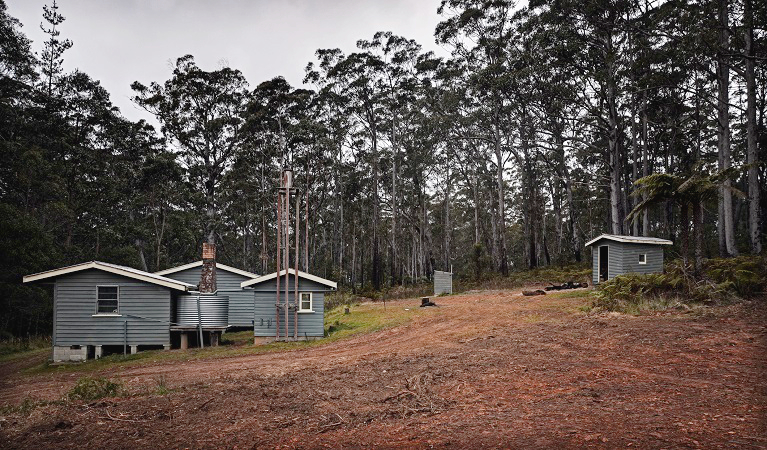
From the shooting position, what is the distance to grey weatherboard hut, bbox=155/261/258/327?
78.6 feet

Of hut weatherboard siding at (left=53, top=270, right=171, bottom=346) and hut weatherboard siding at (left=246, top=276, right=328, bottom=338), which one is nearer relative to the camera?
hut weatherboard siding at (left=53, top=270, right=171, bottom=346)

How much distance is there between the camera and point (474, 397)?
7148 mm

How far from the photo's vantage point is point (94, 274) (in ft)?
57.3

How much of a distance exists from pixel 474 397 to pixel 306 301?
11822 millimetres

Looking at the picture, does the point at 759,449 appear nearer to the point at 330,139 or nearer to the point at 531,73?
the point at 531,73

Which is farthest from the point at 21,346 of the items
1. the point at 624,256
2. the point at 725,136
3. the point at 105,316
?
the point at 725,136

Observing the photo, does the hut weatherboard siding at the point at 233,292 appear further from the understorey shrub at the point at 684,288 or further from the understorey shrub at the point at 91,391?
the understorey shrub at the point at 684,288

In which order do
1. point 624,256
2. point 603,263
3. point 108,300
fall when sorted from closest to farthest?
point 108,300, point 624,256, point 603,263

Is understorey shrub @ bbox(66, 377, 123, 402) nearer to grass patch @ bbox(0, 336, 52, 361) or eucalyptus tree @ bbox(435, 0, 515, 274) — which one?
grass patch @ bbox(0, 336, 52, 361)

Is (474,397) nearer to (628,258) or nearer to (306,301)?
(306,301)

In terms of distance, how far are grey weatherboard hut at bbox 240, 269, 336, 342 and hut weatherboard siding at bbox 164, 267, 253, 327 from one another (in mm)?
6534

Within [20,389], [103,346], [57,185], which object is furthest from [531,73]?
[57,185]

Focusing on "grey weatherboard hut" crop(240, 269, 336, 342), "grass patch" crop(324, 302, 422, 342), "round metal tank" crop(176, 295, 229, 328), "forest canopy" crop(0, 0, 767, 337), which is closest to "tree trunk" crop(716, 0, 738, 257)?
"forest canopy" crop(0, 0, 767, 337)

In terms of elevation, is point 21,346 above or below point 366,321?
below
